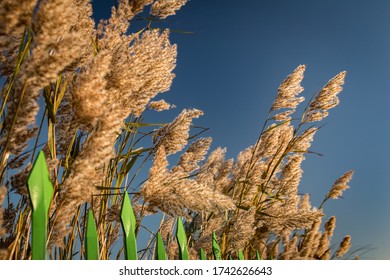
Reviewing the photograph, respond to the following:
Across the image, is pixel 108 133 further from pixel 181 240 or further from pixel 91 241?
pixel 181 240

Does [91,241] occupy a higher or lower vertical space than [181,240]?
lower

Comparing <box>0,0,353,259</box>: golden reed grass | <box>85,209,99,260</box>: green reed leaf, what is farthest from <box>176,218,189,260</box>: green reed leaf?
<box>85,209,99,260</box>: green reed leaf

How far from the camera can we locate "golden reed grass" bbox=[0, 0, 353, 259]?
93 cm

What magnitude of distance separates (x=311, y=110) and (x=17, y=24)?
1.88 metres

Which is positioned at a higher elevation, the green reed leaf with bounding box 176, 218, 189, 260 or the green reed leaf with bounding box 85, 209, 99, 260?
the green reed leaf with bounding box 176, 218, 189, 260

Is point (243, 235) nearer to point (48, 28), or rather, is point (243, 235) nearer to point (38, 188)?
point (38, 188)

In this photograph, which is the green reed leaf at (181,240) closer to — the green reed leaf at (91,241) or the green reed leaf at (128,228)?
the green reed leaf at (128,228)

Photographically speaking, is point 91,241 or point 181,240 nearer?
point 91,241

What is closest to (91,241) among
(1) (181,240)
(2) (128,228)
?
(2) (128,228)

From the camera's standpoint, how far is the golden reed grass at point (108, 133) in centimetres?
93

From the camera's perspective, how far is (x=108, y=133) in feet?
3.32

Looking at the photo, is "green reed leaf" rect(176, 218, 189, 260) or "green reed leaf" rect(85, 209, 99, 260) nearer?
"green reed leaf" rect(85, 209, 99, 260)

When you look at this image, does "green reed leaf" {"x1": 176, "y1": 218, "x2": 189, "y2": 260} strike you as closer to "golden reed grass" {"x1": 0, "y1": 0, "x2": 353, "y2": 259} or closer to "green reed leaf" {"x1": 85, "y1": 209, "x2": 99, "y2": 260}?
"golden reed grass" {"x1": 0, "y1": 0, "x2": 353, "y2": 259}

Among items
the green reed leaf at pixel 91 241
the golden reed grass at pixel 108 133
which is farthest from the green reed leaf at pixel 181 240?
the green reed leaf at pixel 91 241
